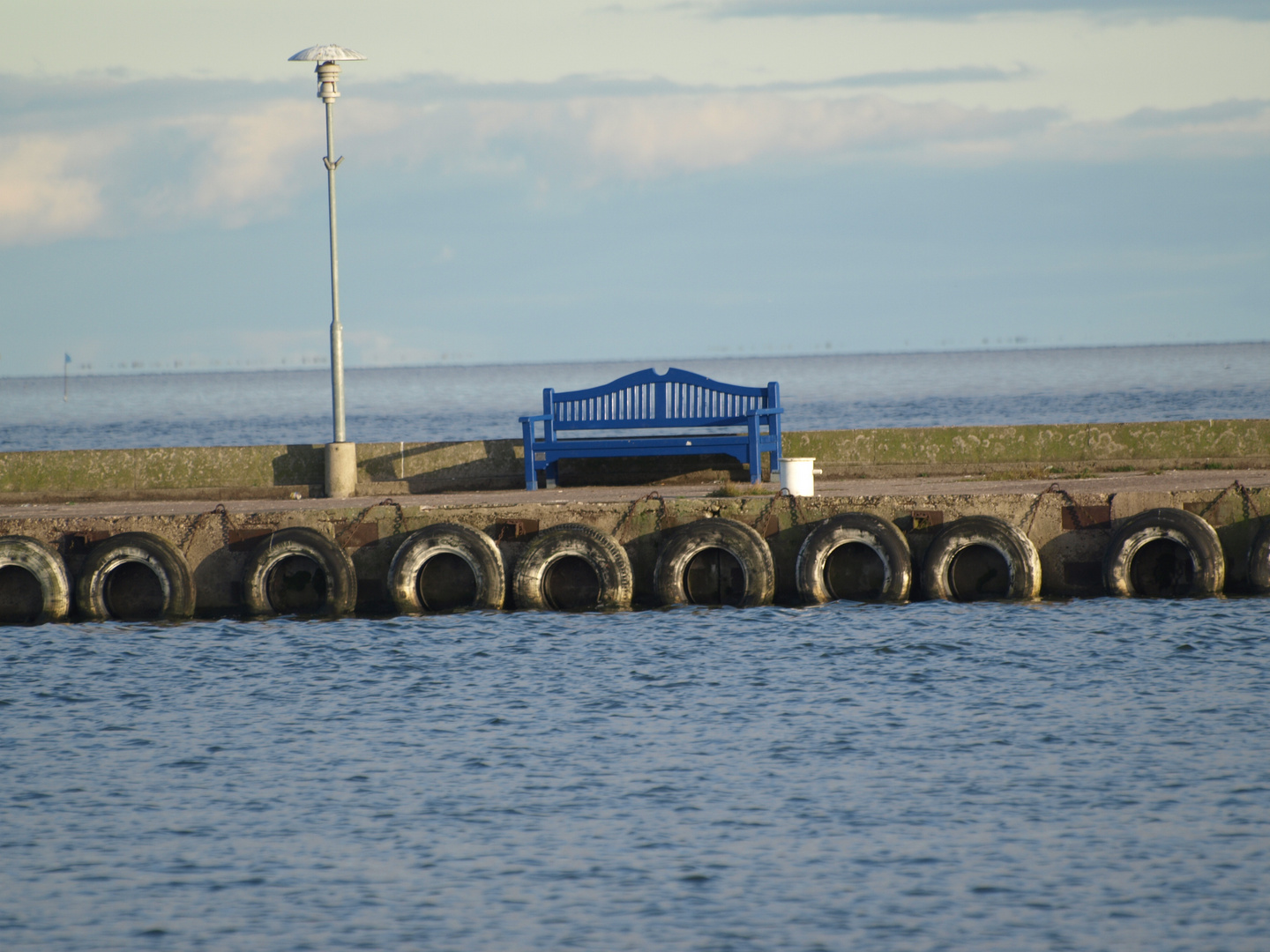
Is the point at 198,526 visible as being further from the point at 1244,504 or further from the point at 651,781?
the point at 1244,504

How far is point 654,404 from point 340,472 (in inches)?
144

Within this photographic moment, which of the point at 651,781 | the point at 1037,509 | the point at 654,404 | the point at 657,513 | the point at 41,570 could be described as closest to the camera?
the point at 651,781

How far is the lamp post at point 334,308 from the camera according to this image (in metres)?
16.5

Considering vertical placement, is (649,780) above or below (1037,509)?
below

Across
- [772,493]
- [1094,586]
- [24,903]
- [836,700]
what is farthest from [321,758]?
[1094,586]

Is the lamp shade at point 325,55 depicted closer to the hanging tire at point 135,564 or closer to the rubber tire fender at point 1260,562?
the hanging tire at point 135,564

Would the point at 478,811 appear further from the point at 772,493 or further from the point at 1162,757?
the point at 772,493

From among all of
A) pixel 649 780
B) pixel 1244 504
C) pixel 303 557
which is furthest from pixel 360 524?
pixel 1244 504

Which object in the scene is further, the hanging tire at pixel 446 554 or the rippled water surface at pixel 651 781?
the hanging tire at pixel 446 554

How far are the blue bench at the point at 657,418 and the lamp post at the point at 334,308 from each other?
6.57 ft

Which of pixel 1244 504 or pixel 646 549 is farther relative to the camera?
pixel 646 549

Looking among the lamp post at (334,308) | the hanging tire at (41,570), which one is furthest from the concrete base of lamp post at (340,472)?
the hanging tire at (41,570)

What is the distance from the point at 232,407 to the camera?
372 feet

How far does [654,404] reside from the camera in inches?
690
